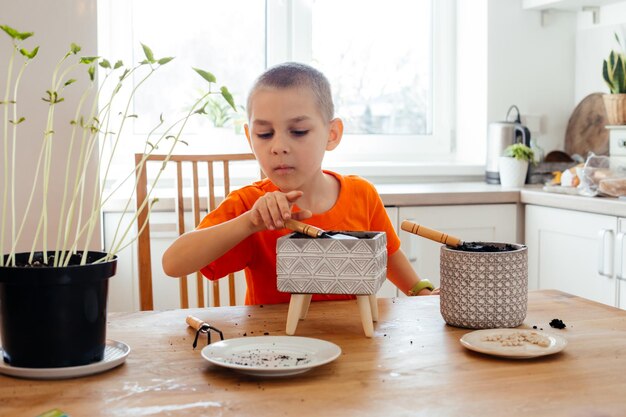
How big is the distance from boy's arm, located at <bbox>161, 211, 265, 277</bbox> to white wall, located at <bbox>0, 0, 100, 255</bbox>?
3.10 ft

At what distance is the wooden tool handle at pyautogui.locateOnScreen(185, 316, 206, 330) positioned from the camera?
113cm

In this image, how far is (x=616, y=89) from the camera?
2.99 meters

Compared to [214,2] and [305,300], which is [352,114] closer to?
[214,2]

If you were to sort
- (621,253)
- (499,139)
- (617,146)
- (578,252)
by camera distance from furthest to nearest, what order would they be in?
(499,139)
(617,146)
(578,252)
(621,253)

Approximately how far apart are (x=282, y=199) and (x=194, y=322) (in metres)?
0.22

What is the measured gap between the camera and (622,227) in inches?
95.8

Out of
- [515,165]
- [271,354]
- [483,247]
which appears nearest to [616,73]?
[515,165]

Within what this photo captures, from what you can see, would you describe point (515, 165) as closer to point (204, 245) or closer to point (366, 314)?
point (204, 245)

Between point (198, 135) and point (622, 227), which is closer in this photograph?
point (622, 227)

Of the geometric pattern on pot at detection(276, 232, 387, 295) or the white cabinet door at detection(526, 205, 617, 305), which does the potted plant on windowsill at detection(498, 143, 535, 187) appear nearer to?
the white cabinet door at detection(526, 205, 617, 305)

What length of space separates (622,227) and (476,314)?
1456 mm

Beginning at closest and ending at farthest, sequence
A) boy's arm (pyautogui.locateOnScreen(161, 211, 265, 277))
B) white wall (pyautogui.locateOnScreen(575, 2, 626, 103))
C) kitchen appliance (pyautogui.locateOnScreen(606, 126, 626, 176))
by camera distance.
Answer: boy's arm (pyautogui.locateOnScreen(161, 211, 265, 277))
kitchen appliance (pyautogui.locateOnScreen(606, 126, 626, 176))
white wall (pyautogui.locateOnScreen(575, 2, 626, 103))

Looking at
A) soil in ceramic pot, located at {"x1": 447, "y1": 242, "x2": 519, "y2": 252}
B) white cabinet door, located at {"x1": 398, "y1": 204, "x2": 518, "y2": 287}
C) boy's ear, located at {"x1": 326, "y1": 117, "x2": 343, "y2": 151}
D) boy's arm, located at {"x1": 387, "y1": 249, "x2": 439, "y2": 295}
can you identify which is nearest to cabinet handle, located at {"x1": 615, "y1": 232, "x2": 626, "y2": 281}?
white cabinet door, located at {"x1": 398, "y1": 204, "x2": 518, "y2": 287}

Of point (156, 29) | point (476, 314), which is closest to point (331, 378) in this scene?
point (476, 314)
